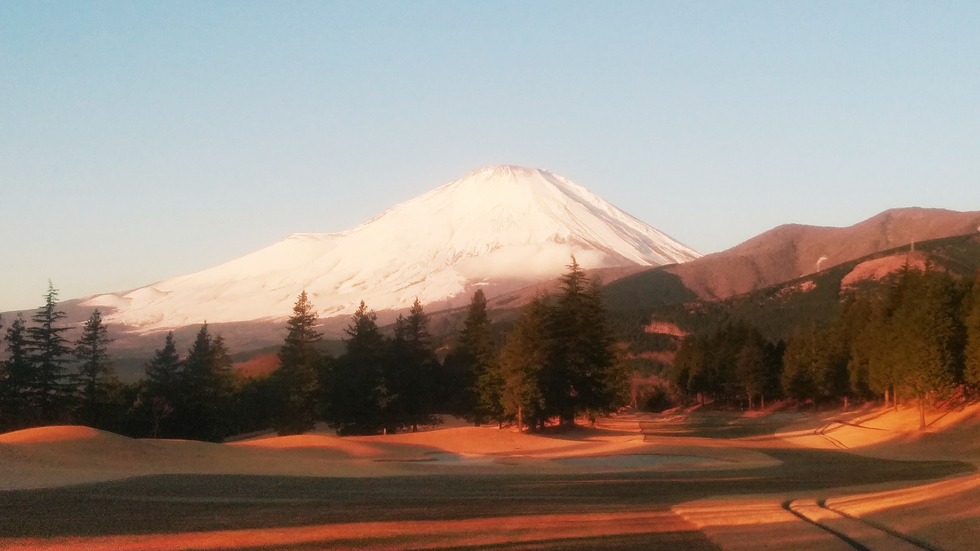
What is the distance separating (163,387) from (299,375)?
26.0 feet

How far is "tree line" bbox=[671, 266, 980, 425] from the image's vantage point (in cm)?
3922

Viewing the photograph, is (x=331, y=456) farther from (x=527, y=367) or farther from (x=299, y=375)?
(x=299, y=375)

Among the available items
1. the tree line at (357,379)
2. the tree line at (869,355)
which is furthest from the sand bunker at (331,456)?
the tree line at (869,355)

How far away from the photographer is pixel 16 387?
4525cm

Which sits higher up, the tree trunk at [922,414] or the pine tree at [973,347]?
the pine tree at [973,347]

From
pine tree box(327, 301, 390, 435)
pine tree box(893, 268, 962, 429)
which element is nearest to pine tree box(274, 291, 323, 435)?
pine tree box(327, 301, 390, 435)

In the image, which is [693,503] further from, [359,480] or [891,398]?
[891,398]

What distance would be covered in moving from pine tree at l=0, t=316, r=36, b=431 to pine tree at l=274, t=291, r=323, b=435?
46.2 feet

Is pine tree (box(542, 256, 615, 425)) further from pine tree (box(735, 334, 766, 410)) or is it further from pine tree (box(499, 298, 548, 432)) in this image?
pine tree (box(735, 334, 766, 410))

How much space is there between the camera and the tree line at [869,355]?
39219mm

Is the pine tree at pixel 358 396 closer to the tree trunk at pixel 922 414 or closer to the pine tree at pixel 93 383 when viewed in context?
the pine tree at pixel 93 383

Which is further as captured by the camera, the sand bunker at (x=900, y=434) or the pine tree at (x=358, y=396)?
the pine tree at (x=358, y=396)

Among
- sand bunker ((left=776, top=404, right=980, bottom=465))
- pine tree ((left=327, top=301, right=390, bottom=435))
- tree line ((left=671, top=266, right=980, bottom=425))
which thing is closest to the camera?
sand bunker ((left=776, top=404, right=980, bottom=465))

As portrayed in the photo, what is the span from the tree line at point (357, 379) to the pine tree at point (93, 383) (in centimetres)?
8
